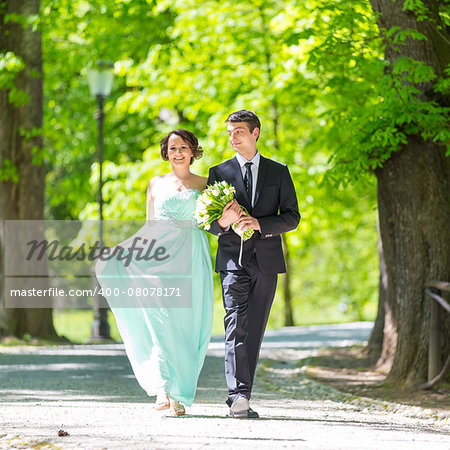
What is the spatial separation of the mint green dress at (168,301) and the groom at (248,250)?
0.40 m

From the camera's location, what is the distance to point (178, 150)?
23.8 feet

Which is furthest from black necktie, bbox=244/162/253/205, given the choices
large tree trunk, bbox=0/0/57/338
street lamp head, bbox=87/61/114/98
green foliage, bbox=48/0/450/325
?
street lamp head, bbox=87/61/114/98

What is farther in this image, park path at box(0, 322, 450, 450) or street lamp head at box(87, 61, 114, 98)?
street lamp head at box(87, 61, 114, 98)

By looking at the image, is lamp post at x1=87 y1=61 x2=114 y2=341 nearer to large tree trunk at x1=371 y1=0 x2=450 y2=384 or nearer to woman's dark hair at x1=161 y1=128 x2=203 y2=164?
large tree trunk at x1=371 y1=0 x2=450 y2=384

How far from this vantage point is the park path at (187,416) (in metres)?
5.49

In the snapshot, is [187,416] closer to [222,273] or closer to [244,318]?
[244,318]

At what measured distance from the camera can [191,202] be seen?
23.8 ft

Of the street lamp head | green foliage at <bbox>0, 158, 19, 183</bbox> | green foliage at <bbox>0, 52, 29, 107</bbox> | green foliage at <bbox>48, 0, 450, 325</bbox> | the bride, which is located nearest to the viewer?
the bride

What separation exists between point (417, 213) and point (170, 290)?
3967 millimetres

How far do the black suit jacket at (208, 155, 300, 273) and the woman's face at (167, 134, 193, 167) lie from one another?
448 millimetres

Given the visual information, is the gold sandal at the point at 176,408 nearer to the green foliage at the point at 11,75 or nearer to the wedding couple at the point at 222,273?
the wedding couple at the point at 222,273

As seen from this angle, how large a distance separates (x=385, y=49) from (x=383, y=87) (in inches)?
38.4

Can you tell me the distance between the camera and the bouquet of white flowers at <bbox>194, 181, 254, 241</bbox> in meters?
6.59

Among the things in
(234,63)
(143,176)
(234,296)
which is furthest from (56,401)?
(234,63)
